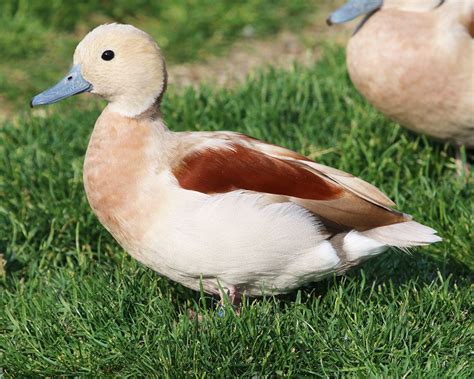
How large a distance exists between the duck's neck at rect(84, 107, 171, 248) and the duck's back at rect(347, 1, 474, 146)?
1.94 metres

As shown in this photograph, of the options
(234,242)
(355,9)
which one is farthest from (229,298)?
(355,9)

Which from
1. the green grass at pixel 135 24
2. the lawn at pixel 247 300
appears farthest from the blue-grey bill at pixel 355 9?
the green grass at pixel 135 24

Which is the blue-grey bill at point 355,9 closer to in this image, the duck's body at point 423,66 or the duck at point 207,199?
the duck's body at point 423,66

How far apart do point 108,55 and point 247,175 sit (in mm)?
799

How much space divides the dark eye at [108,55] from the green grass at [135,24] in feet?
10.5

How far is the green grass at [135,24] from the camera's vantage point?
7.32 meters

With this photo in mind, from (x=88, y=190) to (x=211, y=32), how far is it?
153 inches

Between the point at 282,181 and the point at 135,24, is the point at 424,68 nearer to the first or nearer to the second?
the point at 282,181

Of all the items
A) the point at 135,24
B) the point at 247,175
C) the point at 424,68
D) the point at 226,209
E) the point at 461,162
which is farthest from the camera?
the point at 135,24

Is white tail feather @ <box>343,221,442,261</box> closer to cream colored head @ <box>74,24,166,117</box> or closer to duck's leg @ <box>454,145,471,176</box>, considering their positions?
cream colored head @ <box>74,24,166,117</box>

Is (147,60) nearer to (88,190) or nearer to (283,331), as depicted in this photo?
(88,190)

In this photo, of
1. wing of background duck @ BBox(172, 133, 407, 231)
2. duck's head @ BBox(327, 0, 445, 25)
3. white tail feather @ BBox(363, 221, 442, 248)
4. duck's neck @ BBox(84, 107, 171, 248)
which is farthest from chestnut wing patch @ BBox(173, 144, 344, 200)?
duck's head @ BBox(327, 0, 445, 25)

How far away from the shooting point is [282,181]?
13.0 ft

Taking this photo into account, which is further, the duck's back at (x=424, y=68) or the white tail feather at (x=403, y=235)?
the duck's back at (x=424, y=68)
